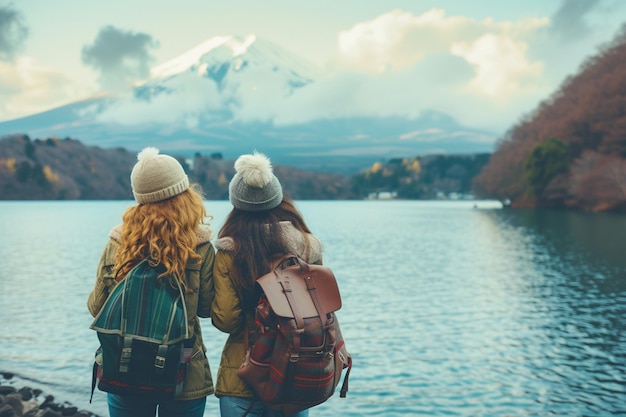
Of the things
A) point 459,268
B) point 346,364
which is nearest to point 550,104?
point 459,268

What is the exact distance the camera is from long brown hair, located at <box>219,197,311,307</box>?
4062mm

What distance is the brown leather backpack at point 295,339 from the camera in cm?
382

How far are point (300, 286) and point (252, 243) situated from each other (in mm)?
407

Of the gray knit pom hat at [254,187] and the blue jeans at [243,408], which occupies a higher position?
the gray knit pom hat at [254,187]

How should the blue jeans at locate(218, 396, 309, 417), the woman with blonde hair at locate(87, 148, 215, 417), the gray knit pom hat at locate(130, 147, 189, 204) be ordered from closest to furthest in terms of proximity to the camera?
1. the woman with blonde hair at locate(87, 148, 215, 417)
2. the gray knit pom hat at locate(130, 147, 189, 204)
3. the blue jeans at locate(218, 396, 309, 417)

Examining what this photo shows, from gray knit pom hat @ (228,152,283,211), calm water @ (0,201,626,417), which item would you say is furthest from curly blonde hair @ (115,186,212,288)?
calm water @ (0,201,626,417)

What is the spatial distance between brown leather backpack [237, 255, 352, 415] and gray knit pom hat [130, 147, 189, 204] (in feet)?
2.35

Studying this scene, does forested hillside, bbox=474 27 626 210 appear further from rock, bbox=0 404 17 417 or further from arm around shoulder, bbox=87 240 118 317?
arm around shoulder, bbox=87 240 118 317

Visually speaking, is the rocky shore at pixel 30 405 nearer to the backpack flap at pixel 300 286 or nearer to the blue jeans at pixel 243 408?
the blue jeans at pixel 243 408

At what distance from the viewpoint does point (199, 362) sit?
13.9 ft

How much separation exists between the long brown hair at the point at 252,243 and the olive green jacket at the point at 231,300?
0.14 ft

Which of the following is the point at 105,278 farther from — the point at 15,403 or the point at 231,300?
the point at 15,403

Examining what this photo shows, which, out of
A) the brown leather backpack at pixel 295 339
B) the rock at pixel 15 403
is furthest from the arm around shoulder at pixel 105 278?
the rock at pixel 15 403

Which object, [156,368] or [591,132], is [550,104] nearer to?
[591,132]
